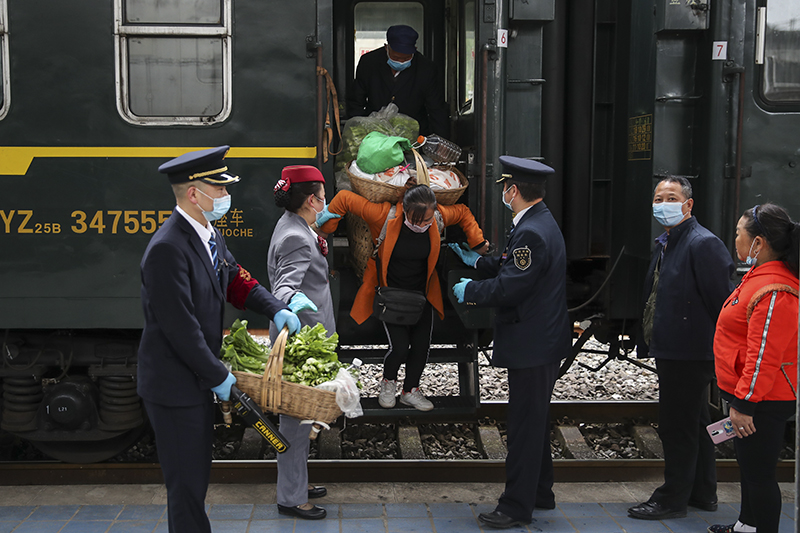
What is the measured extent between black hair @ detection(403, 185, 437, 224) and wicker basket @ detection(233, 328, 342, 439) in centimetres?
125

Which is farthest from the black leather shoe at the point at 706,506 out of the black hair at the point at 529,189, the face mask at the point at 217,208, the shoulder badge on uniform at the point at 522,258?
the face mask at the point at 217,208

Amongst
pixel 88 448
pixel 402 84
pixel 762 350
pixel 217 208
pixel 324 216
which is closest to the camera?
pixel 217 208

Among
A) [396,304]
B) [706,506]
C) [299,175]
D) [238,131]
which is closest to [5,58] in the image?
[238,131]

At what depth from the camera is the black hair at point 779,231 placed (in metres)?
3.35

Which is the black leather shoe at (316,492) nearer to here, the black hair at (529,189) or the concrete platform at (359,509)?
the concrete platform at (359,509)

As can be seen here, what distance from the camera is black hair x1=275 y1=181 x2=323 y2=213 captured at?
A: 400 centimetres

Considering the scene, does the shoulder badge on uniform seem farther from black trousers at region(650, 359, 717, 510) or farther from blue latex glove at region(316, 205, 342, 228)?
blue latex glove at region(316, 205, 342, 228)

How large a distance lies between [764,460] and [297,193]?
8.79 ft

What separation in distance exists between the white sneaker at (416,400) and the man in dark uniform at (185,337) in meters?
1.88

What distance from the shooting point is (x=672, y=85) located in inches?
186

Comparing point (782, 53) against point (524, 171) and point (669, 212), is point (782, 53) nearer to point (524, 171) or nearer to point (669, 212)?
point (669, 212)

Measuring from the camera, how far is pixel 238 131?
4.41 metres

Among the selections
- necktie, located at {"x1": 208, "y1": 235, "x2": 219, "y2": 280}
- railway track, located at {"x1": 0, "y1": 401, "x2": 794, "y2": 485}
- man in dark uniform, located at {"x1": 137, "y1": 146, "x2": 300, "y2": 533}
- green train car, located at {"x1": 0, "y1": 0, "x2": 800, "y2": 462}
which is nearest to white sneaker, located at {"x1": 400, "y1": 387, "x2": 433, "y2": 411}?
green train car, located at {"x1": 0, "y1": 0, "x2": 800, "y2": 462}

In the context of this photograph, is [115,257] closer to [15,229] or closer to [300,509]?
[15,229]
